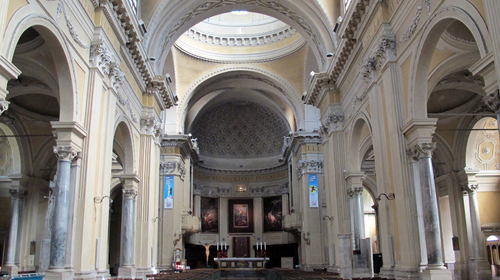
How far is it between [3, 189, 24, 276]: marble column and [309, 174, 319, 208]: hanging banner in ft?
51.1

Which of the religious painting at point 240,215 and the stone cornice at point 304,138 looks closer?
the stone cornice at point 304,138

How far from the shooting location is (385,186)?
43.7 ft

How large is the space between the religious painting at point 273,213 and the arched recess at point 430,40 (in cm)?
2700

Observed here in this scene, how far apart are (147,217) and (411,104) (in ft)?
37.9

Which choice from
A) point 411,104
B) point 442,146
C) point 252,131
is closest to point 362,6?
point 411,104

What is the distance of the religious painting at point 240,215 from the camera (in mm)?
38188

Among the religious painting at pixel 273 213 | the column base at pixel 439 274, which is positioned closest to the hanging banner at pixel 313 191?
the religious painting at pixel 273 213

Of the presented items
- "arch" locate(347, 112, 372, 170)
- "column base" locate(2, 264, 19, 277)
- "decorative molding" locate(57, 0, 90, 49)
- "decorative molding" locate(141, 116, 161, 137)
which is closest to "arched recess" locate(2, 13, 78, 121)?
"decorative molding" locate(57, 0, 90, 49)

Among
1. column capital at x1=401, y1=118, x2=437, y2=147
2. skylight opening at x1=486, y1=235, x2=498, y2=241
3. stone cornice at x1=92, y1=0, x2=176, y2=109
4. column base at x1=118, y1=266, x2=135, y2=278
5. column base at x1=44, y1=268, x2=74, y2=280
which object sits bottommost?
column base at x1=118, y1=266, x2=135, y2=278

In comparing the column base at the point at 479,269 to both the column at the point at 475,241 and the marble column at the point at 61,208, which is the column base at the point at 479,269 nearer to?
the column at the point at 475,241

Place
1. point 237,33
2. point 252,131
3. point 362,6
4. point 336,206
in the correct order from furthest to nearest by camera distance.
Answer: point 252,131 → point 237,33 → point 336,206 → point 362,6

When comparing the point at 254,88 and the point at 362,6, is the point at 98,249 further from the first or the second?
the point at 254,88

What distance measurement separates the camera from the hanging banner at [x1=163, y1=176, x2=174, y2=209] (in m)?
27.0

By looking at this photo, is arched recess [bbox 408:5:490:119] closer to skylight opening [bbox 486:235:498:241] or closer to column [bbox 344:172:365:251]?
column [bbox 344:172:365:251]
